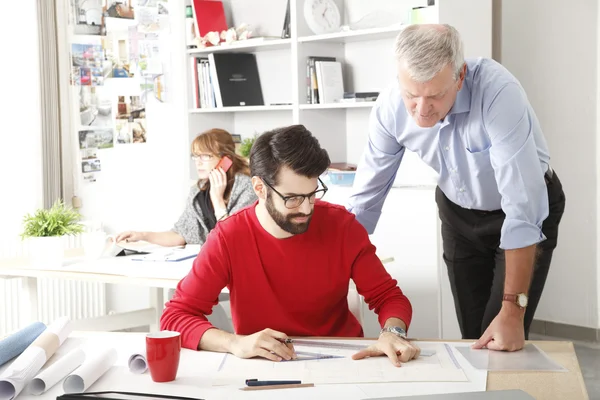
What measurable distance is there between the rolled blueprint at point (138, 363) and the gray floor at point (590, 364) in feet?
8.12

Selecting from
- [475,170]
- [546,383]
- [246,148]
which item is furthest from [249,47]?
[546,383]

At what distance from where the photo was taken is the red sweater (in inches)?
82.6

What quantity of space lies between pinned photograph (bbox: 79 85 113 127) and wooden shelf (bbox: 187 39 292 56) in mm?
644

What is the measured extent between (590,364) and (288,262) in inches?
98.9

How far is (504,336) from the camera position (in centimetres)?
185

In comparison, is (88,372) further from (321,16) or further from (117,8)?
(117,8)

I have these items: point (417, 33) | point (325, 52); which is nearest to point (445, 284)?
point (325, 52)

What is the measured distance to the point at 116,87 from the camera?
5148 millimetres

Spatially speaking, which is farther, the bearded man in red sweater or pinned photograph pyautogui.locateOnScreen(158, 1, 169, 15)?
pinned photograph pyautogui.locateOnScreen(158, 1, 169, 15)

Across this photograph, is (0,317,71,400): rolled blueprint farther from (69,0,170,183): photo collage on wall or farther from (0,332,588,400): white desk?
(69,0,170,183): photo collage on wall

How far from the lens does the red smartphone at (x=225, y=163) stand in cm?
372

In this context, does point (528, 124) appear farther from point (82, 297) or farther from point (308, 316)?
point (82, 297)

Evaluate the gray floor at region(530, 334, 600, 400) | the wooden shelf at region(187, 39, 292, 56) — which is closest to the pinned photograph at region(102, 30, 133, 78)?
the wooden shelf at region(187, 39, 292, 56)

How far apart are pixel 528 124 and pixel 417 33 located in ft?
1.21
